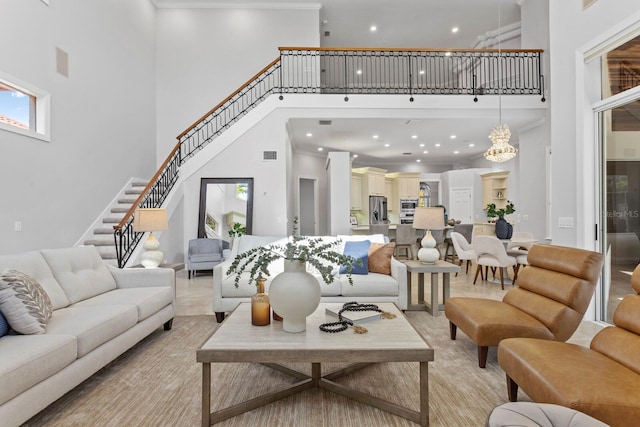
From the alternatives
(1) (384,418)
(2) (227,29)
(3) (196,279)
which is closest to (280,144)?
(3) (196,279)

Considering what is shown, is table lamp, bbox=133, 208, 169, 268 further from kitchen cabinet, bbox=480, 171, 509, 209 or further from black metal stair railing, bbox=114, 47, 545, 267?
kitchen cabinet, bbox=480, 171, 509, 209

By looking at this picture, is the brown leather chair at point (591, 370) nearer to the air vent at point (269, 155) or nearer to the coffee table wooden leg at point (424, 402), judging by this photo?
the coffee table wooden leg at point (424, 402)

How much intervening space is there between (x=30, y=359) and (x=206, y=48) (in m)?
9.16

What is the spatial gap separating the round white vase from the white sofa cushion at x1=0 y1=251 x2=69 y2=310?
195 centimetres

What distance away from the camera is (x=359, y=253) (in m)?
4.20

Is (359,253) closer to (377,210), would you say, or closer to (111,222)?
(111,222)

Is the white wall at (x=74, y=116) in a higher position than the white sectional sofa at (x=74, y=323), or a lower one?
higher

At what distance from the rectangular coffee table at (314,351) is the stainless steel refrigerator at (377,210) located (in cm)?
917

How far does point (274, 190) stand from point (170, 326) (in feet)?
14.2

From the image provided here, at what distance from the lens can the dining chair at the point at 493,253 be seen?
5461mm

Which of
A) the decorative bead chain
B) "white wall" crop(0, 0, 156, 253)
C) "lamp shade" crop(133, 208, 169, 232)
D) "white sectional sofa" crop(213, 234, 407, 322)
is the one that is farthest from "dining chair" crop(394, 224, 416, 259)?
"white wall" crop(0, 0, 156, 253)

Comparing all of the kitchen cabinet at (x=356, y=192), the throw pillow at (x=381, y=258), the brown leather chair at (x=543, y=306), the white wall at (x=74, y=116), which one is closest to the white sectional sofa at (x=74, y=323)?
the throw pillow at (x=381, y=258)

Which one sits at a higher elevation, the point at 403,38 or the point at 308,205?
the point at 403,38

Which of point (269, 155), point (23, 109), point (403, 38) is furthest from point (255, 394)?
point (403, 38)
